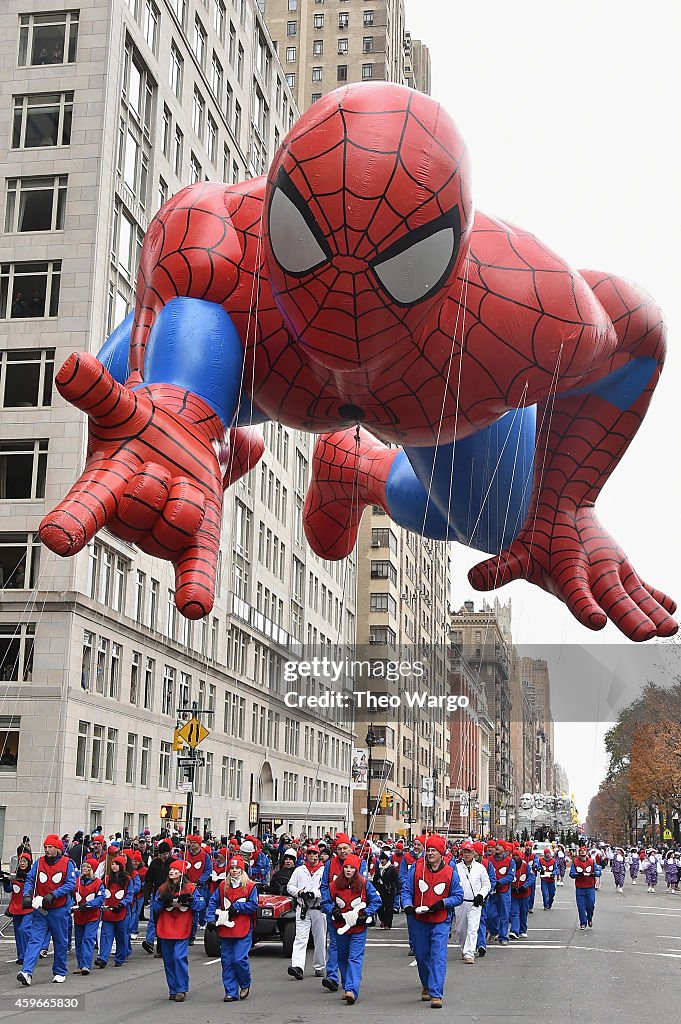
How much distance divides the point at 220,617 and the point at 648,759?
23.4 meters

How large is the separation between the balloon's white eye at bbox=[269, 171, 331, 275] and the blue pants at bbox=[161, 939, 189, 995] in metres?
7.72

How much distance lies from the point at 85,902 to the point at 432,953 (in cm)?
419

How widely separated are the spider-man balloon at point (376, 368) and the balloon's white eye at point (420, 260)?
11 mm

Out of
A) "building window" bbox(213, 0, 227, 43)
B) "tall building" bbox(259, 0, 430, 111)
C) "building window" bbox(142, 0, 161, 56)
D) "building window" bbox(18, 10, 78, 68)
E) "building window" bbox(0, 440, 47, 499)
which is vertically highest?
"tall building" bbox(259, 0, 430, 111)

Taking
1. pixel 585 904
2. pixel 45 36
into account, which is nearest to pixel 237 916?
pixel 585 904

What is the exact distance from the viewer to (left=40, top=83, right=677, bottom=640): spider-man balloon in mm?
5723

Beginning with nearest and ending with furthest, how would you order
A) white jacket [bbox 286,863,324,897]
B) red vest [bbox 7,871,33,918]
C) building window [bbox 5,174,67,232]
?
1. red vest [bbox 7,871,33,918]
2. white jacket [bbox 286,863,324,897]
3. building window [bbox 5,174,67,232]

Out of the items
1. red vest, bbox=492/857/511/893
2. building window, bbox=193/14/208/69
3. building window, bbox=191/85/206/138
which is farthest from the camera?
building window, bbox=193/14/208/69

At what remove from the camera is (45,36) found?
3191 centimetres

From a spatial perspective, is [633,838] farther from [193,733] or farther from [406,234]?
[406,234]

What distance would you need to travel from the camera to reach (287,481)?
50.9m

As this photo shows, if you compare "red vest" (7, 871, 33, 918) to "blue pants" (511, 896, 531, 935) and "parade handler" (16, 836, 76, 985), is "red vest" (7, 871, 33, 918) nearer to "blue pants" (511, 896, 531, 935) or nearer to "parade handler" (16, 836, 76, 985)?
"parade handler" (16, 836, 76, 985)

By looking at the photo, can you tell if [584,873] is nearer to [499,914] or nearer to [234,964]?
[499,914]

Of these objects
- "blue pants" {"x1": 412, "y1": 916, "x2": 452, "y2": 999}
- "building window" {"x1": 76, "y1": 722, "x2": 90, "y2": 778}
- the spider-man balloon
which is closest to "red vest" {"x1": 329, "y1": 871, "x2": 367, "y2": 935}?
"blue pants" {"x1": 412, "y1": 916, "x2": 452, "y2": 999}
